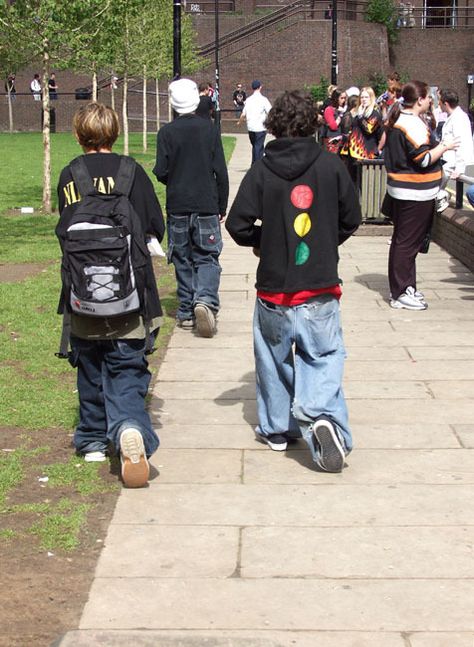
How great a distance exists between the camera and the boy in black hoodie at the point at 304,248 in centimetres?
578

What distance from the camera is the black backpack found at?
5.36m

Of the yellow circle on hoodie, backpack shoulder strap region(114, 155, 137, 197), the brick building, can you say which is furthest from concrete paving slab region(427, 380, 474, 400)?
the brick building

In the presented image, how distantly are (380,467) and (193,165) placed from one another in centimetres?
376

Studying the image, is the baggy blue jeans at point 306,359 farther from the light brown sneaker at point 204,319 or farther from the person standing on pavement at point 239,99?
the person standing on pavement at point 239,99

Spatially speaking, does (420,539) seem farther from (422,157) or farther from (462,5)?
(462,5)

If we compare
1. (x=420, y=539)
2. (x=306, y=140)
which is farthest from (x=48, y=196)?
(x=420, y=539)

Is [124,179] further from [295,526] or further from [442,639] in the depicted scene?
[442,639]

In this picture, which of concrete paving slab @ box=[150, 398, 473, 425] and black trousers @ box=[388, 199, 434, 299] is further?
black trousers @ box=[388, 199, 434, 299]

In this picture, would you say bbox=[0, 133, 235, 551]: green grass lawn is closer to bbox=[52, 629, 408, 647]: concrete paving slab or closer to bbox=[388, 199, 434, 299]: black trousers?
bbox=[52, 629, 408, 647]: concrete paving slab

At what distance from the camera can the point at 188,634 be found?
4.05m

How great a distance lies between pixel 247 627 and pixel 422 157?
6.27m

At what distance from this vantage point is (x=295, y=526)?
5.14 meters

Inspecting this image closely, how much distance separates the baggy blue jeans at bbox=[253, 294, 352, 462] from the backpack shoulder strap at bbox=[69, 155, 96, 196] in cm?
109

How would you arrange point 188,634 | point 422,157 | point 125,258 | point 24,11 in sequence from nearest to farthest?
1. point 188,634
2. point 125,258
3. point 422,157
4. point 24,11
